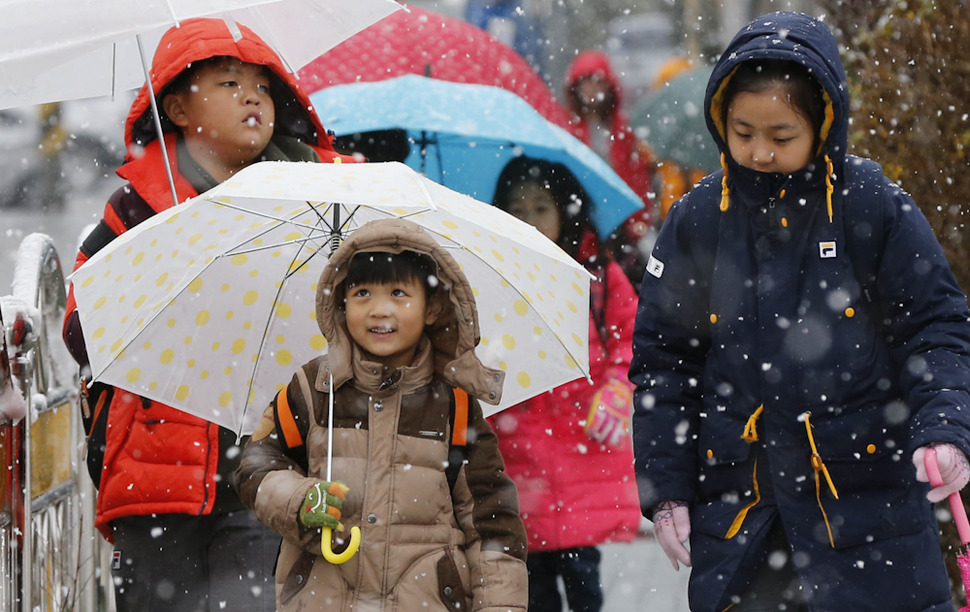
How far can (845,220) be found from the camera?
3.82m

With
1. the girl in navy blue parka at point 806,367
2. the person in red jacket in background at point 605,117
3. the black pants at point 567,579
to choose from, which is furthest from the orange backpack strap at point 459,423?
the person in red jacket in background at point 605,117

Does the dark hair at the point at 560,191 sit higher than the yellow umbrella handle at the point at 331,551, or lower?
higher

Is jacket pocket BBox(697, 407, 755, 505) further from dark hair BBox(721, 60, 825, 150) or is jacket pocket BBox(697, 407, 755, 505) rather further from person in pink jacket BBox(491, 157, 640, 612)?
person in pink jacket BBox(491, 157, 640, 612)

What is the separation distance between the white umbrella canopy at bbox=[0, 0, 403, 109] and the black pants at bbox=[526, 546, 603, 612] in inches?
84.0

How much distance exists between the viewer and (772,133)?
379 centimetres

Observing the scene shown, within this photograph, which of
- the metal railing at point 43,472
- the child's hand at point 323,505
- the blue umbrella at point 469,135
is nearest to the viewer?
the child's hand at point 323,505

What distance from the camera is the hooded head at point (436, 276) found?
418 centimetres

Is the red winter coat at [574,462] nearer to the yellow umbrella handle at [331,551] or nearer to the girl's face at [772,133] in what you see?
the yellow umbrella handle at [331,551]

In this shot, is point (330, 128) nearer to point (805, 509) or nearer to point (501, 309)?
point (501, 309)

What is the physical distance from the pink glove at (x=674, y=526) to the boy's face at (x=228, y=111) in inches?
78.4

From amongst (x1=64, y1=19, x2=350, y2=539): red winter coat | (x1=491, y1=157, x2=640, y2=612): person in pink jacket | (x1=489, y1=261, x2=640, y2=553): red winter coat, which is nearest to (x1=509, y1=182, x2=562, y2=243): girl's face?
(x1=491, y1=157, x2=640, y2=612): person in pink jacket

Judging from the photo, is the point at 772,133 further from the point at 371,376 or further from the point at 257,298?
the point at 257,298

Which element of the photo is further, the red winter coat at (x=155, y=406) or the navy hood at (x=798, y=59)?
the red winter coat at (x=155, y=406)

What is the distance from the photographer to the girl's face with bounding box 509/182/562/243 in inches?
238
